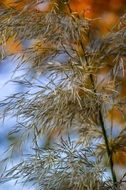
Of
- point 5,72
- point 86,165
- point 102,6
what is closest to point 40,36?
point 86,165

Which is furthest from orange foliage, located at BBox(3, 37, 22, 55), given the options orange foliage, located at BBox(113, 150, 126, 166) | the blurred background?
orange foliage, located at BBox(113, 150, 126, 166)

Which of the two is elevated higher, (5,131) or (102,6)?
(102,6)

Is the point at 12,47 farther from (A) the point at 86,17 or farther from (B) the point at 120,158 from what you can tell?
(B) the point at 120,158

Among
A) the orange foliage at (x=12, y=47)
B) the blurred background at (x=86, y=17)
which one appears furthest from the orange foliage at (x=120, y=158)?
the orange foliage at (x=12, y=47)

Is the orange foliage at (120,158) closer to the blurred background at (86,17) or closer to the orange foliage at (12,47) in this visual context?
the blurred background at (86,17)

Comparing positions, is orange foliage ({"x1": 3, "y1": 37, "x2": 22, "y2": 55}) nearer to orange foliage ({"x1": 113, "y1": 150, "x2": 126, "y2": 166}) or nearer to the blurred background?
the blurred background

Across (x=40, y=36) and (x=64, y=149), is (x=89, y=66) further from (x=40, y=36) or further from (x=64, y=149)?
(x=64, y=149)

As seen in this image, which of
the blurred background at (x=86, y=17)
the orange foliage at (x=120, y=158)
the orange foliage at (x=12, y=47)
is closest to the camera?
the orange foliage at (x=12, y=47)

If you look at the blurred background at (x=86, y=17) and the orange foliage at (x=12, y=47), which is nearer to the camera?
the orange foliage at (x=12, y=47)

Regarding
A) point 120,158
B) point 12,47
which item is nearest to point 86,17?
point 12,47

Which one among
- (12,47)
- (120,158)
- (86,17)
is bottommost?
(120,158)

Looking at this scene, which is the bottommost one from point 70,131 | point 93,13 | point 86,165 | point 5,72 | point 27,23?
point 86,165
